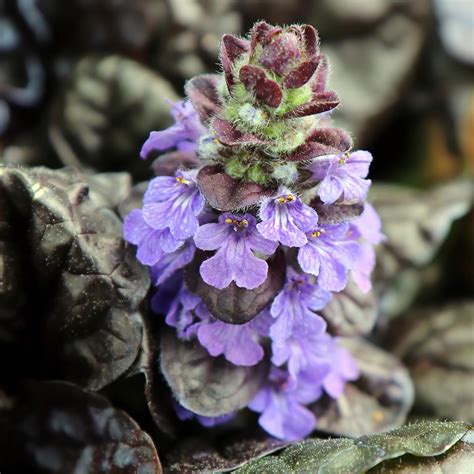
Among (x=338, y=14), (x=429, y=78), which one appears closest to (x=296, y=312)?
(x=338, y=14)

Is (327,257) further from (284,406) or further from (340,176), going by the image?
(284,406)

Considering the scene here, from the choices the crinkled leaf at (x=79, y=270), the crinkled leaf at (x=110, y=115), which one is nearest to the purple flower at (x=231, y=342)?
the crinkled leaf at (x=79, y=270)

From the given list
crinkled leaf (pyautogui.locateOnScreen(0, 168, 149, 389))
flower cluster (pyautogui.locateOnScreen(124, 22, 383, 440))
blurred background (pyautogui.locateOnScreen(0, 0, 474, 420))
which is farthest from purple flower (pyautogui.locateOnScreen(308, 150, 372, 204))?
blurred background (pyautogui.locateOnScreen(0, 0, 474, 420))

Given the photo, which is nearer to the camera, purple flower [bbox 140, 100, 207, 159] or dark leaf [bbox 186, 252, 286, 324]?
dark leaf [bbox 186, 252, 286, 324]

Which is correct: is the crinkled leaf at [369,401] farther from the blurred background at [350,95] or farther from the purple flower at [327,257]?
the purple flower at [327,257]

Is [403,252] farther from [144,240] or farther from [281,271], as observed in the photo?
[144,240]

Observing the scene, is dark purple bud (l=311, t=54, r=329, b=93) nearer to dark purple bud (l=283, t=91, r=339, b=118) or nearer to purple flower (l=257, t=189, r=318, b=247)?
dark purple bud (l=283, t=91, r=339, b=118)

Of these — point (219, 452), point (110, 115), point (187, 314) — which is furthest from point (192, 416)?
point (110, 115)
